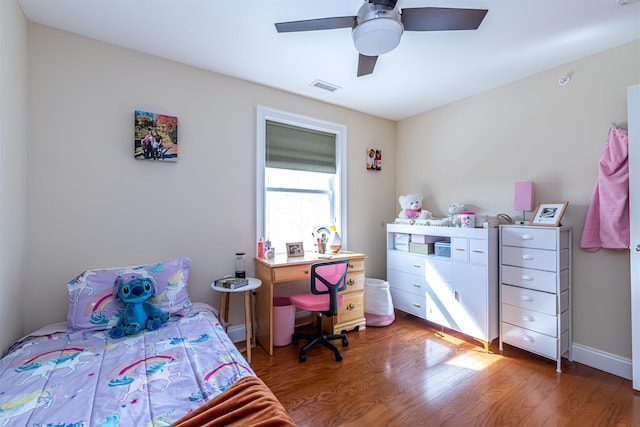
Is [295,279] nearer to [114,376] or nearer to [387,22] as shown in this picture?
[114,376]

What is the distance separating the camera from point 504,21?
74.9 inches

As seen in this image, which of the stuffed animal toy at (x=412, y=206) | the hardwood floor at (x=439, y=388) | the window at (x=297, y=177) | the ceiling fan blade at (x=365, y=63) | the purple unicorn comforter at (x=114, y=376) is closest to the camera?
the purple unicorn comforter at (x=114, y=376)

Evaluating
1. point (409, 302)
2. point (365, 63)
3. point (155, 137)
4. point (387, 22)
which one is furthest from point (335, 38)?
point (409, 302)

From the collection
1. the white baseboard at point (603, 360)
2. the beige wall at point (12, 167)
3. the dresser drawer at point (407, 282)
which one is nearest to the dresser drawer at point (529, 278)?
the white baseboard at point (603, 360)

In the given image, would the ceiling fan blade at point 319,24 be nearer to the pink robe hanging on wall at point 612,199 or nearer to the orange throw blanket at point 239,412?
the orange throw blanket at point 239,412

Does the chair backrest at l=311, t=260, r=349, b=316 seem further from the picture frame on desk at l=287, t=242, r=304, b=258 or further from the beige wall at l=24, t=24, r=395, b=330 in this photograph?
the beige wall at l=24, t=24, r=395, b=330

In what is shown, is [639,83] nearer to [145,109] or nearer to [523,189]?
[523,189]

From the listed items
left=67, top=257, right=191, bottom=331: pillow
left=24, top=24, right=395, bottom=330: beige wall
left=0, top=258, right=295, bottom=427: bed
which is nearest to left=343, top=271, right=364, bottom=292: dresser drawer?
left=24, top=24, right=395, bottom=330: beige wall

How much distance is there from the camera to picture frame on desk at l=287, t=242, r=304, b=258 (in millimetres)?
2871

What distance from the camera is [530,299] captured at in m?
2.37

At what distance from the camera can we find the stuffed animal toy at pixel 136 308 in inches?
69.9

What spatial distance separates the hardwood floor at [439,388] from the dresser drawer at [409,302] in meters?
0.44

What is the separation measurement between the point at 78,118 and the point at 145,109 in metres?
0.46

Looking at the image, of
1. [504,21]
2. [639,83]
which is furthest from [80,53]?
[639,83]
